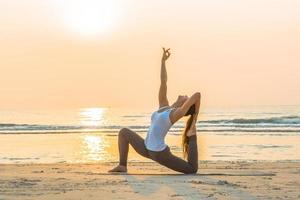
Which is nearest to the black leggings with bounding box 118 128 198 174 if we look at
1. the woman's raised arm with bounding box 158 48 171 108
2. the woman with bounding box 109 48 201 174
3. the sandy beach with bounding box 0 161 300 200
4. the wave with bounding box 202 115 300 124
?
the woman with bounding box 109 48 201 174

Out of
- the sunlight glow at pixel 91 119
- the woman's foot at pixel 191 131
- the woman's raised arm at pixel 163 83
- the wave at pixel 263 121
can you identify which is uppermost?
the woman's raised arm at pixel 163 83

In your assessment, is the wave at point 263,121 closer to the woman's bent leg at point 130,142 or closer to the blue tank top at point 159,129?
the woman's bent leg at point 130,142

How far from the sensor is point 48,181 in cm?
842

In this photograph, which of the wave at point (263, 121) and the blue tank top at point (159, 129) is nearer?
the blue tank top at point (159, 129)

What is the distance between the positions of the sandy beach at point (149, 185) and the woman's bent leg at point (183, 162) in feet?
0.49

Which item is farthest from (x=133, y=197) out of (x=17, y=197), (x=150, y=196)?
(x=17, y=197)

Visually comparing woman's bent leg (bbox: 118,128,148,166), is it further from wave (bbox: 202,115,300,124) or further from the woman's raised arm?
wave (bbox: 202,115,300,124)

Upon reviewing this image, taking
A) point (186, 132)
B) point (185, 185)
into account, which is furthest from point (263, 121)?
point (185, 185)

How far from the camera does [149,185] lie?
8031 mm

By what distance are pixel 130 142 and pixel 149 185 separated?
6.28ft

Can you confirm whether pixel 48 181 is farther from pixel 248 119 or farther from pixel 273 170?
pixel 248 119

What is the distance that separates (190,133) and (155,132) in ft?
1.81

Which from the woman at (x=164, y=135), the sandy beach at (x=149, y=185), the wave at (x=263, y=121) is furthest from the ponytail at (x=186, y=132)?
the wave at (x=263, y=121)

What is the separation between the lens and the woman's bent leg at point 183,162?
31.2 ft
